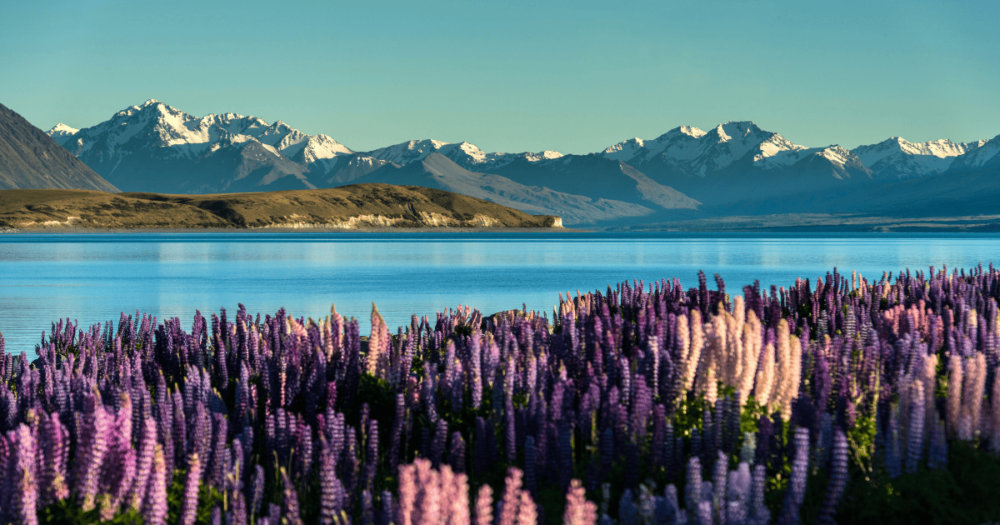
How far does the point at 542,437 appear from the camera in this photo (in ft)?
23.5

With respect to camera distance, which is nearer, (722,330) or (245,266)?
(722,330)

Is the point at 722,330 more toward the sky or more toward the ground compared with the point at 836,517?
more toward the sky

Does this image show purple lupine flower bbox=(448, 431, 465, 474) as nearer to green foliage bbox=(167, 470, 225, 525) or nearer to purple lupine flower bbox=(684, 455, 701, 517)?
green foliage bbox=(167, 470, 225, 525)

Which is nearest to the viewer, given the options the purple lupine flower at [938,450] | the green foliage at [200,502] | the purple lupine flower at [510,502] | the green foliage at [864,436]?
the purple lupine flower at [510,502]

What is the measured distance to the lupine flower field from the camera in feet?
19.4

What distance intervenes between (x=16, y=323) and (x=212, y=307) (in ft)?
30.8

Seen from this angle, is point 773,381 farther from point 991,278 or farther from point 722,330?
point 991,278

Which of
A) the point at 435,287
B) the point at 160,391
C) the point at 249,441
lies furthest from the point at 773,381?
the point at 435,287

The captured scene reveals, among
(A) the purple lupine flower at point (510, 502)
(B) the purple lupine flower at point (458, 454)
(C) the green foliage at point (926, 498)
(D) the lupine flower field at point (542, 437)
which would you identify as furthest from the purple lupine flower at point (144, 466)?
(C) the green foliage at point (926, 498)

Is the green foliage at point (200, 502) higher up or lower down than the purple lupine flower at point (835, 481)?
lower down

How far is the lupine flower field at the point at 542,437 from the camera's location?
5.93m

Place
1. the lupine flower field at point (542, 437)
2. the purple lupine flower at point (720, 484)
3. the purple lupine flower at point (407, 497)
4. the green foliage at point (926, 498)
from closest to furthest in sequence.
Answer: the purple lupine flower at point (407, 497)
the purple lupine flower at point (720, 484)
the lupine flower field at point (542, 437)
the green foliage at point (926, 498)

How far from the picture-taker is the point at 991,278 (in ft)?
65.0

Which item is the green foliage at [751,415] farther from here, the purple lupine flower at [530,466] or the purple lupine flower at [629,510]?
→ the purple lupine flower at [629,510]
